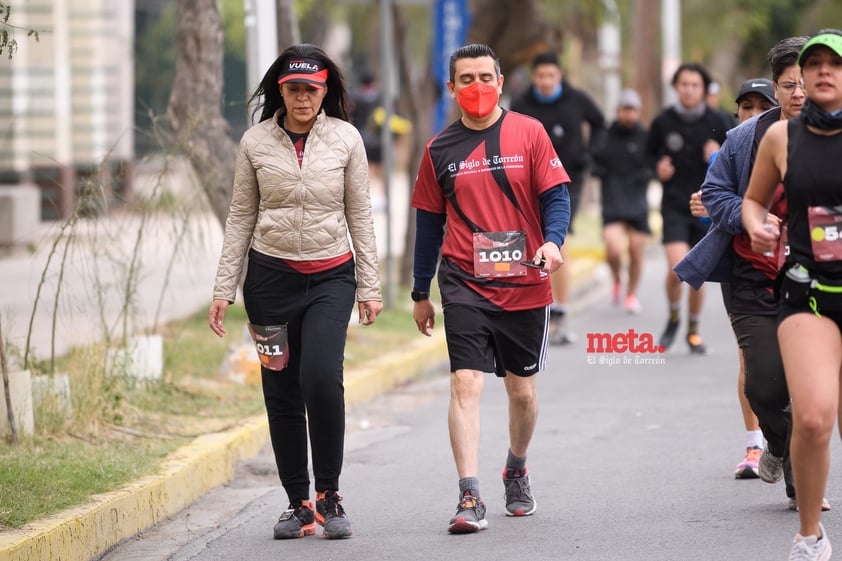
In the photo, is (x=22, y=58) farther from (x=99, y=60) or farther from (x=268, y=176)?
(x=268, y=176)

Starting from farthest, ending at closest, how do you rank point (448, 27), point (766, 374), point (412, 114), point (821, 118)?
point (448, 27) → point (412, 114) → point (766, 374) → point (821, 118)

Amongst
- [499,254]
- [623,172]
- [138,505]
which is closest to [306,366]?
[499,254]

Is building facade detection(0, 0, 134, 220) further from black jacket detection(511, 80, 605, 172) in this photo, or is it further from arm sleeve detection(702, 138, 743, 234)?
arm sleeve detection(702, 138, 743, 234)

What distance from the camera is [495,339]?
6.38 metres

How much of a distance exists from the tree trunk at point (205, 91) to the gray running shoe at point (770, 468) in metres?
4.68

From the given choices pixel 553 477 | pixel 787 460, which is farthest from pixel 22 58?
pixel 787 460

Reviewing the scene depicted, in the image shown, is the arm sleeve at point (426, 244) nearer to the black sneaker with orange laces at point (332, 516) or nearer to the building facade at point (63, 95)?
the black sneaker with orange laces at point (332, 516)

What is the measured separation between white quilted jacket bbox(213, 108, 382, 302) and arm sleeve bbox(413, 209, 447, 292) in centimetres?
28

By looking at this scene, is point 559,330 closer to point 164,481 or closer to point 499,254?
point 164,481

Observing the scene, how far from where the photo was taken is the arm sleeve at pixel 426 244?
6.56 m

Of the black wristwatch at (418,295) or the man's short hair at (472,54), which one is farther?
the black wristwatch at (418,295)

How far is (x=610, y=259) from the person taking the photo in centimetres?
1393

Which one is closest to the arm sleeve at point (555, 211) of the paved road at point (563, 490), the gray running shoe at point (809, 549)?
the paved road at point (563, 490)

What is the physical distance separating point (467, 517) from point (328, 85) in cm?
189
